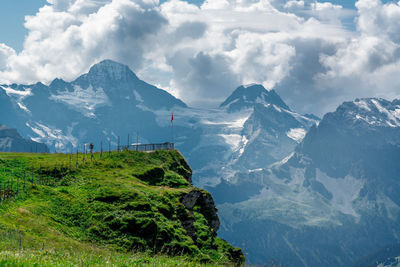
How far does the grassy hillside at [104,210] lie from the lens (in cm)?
4591

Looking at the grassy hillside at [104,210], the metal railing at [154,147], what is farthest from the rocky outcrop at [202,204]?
the metal railing at [154,147]

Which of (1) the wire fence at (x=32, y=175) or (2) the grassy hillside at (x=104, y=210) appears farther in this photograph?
(1) the wire fence at (x=32, y=175)

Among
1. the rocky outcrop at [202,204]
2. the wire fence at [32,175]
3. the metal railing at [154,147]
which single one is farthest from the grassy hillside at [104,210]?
the metal railing at [154,147]

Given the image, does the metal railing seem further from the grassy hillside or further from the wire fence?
the wire fence

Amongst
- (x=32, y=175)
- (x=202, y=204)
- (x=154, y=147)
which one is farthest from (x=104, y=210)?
(x=154, y=147)

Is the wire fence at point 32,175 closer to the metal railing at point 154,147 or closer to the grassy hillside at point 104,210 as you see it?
the grassy hillside at point 104,210

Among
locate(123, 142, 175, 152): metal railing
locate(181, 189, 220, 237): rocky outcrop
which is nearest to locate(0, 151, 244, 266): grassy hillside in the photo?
locate(181, 189, 220, 237): rocky outcrop

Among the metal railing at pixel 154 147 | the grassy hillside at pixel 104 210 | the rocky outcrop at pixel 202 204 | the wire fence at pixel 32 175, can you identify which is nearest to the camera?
the grassy hillside at pixel 104 210

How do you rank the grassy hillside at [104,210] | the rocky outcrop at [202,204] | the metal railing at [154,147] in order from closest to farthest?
the grassy hillside at [104,210], the rocky outcrop at [202,204], the metal railing at [154,147]

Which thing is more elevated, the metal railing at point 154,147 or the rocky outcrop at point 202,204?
the metal railing at point 154,147

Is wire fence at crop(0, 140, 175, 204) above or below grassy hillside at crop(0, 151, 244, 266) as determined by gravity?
above

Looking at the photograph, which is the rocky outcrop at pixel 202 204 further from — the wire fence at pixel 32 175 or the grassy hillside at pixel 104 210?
the wire fence at pixel 32 175

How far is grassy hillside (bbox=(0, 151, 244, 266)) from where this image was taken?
4591 centimetres

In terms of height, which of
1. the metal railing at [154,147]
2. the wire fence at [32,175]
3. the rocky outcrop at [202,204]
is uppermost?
the metal railing at [154,147]
